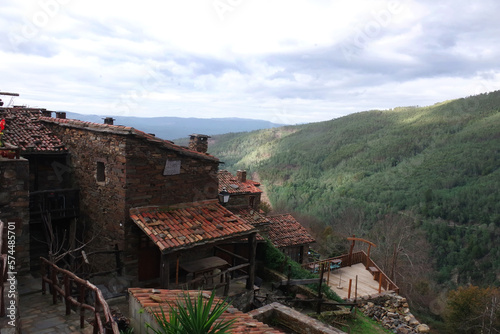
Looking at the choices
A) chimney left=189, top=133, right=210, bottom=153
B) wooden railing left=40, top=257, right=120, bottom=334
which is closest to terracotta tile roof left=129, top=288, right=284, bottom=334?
wooden railing left=40, top=257, right=120, bottom=334

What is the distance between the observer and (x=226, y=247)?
13727 mm

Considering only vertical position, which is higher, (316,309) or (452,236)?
(316,309)

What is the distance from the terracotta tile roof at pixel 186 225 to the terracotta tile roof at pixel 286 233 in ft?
27.0

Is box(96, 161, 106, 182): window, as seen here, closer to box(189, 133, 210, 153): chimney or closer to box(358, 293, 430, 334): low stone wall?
box(189, 133, 210, 153): chimney

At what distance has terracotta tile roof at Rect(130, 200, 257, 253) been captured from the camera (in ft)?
29.5

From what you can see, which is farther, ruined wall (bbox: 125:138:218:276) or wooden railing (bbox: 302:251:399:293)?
wooden railing (bbox: 302:251:399:293)

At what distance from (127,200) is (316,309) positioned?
7.42m

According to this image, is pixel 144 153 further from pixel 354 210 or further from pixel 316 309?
pixel 354 210

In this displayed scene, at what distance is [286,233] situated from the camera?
1967cm

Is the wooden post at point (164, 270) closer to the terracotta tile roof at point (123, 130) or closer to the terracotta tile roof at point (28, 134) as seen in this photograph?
the terracotta tile roof at point (123, 130)

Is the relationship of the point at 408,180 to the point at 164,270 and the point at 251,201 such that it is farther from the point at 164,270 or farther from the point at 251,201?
the point at 164,270

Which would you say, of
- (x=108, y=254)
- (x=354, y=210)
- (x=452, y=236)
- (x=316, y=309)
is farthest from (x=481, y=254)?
(x=108, y=254)

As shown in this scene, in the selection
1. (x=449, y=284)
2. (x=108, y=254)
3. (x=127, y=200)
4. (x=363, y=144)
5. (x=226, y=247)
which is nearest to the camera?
(x=127, y=200)

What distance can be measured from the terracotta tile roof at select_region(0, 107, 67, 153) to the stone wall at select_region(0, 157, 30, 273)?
2178 millimetres
